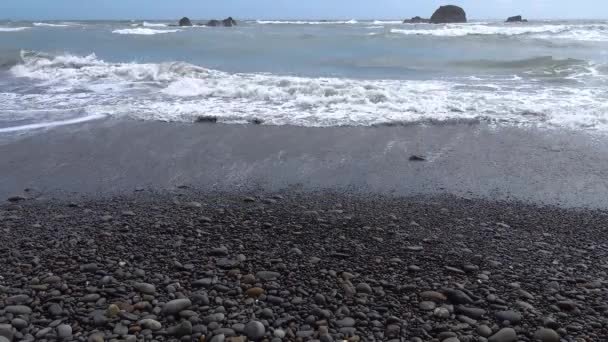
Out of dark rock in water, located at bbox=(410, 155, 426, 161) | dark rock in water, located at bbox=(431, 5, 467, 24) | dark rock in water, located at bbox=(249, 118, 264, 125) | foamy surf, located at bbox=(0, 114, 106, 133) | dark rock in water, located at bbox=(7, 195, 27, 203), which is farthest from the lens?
dark rock in water, located at bbox=(431, 5, 467, 24)

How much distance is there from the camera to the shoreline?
6.35 meters

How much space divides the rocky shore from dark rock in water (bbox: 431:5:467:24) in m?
73.9

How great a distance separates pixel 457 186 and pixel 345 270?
2924mm

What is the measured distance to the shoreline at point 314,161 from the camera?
250 inches

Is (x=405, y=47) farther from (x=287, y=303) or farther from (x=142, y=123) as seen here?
(x=287, y=303)

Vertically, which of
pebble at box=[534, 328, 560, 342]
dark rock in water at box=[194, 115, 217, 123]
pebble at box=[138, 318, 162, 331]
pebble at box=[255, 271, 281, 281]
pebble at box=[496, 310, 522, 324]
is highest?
dark rock in water at box=[194, 115, 217, 123]

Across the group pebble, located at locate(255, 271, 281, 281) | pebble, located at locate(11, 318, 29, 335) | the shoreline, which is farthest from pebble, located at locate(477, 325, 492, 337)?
pebble, located at locate(11, 318, 29, 335)

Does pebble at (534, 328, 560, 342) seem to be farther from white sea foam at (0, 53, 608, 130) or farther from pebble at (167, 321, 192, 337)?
white sea foam at (0, 53, 608, 130)

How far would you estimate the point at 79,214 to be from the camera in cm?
541

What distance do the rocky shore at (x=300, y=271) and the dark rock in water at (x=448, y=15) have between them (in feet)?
242

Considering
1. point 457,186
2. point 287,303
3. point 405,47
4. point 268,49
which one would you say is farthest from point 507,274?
point 405,47

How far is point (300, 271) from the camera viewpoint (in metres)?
→ 4.07

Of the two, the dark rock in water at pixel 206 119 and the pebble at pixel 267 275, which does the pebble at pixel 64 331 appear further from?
the dark rock in water at pixel 206 119

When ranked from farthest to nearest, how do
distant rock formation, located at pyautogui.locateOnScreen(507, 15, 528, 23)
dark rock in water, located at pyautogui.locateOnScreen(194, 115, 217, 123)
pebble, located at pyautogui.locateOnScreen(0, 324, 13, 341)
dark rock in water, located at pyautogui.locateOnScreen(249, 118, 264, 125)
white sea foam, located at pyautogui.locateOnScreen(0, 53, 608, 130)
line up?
distant rock formation, located at pyautogui.locateOnScreen(507, 15, 528, 23) → white sea foam, located at pyautogui.locateOnScreen(0, 53, 608, 130) → dark rock in water, located at pyautogui.locateOnScreen(194, 115, 217, 123) → dark rock in water, located at pyautogui.locateOnScreen(249, 118, 264, 125) → pebble, located at pyautogui.locateOnScreen(0, 324, 13, 341)
